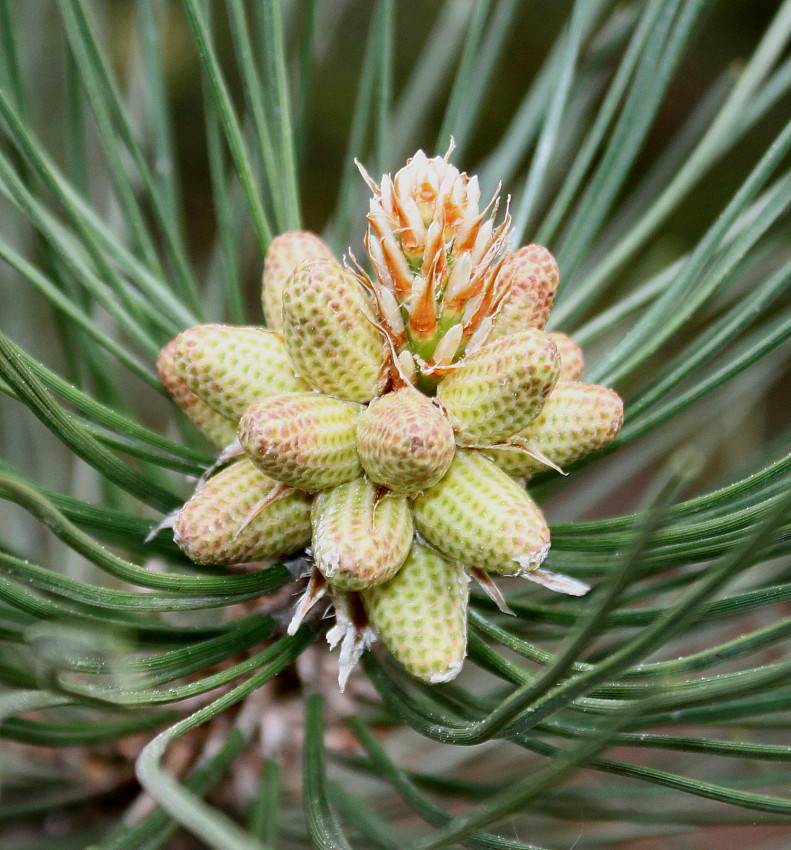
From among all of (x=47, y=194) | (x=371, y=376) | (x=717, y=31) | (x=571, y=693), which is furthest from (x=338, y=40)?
(x=571, y=693)

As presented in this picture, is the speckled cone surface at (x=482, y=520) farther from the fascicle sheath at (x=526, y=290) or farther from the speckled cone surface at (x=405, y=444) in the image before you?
the fascicle sheath at (x=526, y=290)

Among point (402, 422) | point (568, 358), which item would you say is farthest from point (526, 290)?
point (402, 422)

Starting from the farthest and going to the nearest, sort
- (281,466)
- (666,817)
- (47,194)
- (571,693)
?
(47,194), (666,817), (281,466), (571,693)

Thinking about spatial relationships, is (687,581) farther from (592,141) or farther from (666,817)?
(592,141)

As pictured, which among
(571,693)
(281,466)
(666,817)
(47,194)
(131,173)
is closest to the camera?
(571,693)

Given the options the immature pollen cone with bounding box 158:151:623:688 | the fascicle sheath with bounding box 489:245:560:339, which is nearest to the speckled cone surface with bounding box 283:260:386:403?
the immature pollen cone with bounding box 158:151:623:688

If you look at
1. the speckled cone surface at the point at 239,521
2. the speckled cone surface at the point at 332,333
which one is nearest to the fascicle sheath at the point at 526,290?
the speckled cone surface at the point at 332,333

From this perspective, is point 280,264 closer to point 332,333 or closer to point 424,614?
point 332,333
